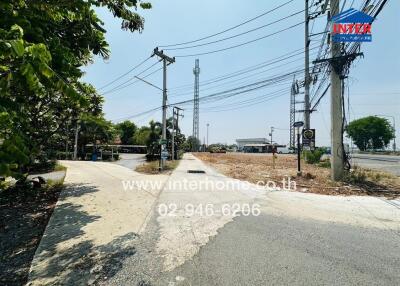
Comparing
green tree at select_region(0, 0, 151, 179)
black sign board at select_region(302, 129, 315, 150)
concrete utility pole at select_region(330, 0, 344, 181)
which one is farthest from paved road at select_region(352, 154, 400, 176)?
green tree at select_region(0, 0, 151, 179)

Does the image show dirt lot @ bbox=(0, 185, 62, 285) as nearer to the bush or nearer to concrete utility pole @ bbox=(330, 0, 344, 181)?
concrete utility pole @ bbox=(330, 0, 344, 181)

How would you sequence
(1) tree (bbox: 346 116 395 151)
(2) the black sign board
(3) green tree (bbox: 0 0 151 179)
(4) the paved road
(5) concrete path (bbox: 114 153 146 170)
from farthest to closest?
(1) tree (bbox: 346 116 395 151) → (5) concrete path (bbox: 114 153 146 170) → (4) the paved road → (2) the black sign board → (3) green tree (bbox: 0 0 151 179)

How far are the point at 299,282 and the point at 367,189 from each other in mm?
9416

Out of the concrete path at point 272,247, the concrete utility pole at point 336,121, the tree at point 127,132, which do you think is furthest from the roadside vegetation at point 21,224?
the tree at point 127,132

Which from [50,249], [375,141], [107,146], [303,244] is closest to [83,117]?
[50,249]

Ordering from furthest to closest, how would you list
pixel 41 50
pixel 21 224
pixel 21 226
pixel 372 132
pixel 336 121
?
pixel 372 132, pixel 336 121, pixel 21 224, pixel 21 226, pixel 41 50

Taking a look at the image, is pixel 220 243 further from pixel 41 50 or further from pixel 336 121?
pixel 336 121

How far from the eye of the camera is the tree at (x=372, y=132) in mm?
82438

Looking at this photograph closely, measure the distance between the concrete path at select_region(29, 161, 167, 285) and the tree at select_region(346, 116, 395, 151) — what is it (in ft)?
272

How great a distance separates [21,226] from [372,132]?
91.9m

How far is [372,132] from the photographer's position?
8344 centimetres

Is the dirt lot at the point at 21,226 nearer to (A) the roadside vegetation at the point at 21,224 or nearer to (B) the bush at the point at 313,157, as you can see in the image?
(A) the roadside vegetation at the point at 21,224

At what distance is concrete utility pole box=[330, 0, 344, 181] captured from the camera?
14156mm

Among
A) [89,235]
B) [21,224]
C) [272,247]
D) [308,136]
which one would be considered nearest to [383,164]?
[308,136]
